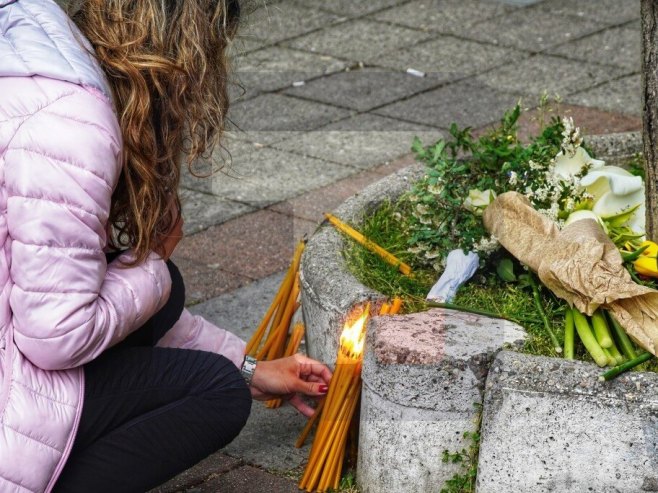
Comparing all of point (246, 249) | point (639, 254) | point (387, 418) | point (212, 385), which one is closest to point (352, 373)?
point (387, 418)

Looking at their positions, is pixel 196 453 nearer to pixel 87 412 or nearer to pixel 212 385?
pixel 212 385

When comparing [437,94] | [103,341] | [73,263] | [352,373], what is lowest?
[437,94]

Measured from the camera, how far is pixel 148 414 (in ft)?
8.70

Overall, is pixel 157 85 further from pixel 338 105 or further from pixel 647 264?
pixel 338 105

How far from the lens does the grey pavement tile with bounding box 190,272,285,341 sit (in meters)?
3.98

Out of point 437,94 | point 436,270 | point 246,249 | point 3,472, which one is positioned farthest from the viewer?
point 437,94

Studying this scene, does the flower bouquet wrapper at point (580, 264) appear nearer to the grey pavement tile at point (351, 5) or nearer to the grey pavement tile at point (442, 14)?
the grey pavement tile at point (442, 14)

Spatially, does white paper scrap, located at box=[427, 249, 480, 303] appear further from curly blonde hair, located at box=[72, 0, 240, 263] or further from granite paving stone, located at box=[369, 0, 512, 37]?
granite paving stone, located at box=[369, 0, 512, 37]

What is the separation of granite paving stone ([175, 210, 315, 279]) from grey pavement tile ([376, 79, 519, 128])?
1.21 m

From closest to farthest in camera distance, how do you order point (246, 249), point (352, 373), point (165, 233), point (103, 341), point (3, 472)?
point (3, 472) < point (103, 341) < point (165, 233) < point (352, 373) < point (246, 249)

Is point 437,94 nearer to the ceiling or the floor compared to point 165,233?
nearer to the floor

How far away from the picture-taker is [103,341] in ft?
8.09

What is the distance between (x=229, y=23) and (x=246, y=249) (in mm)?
2028

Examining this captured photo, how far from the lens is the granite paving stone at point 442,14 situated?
22.9 ft
